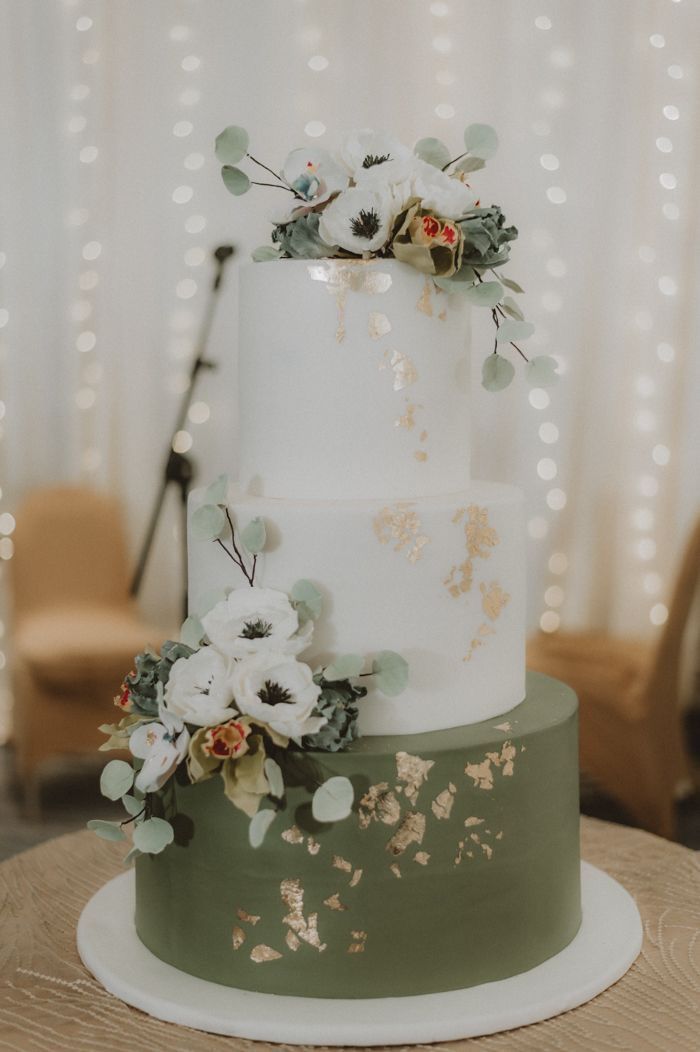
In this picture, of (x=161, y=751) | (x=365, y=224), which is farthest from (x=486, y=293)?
(x=161, y=751)

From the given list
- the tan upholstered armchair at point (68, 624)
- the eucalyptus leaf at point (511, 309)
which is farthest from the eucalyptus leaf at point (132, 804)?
the tan upholstered armchair at point (68, 624)

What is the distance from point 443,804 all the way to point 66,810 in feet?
6.84

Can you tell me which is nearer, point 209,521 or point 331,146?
point 209,521

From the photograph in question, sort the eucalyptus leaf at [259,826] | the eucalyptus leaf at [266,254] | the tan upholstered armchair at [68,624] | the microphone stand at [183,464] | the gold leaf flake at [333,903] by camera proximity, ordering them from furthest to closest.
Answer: the microphone stand at [183,464]
the tan upholstered armchair at [68,624]
the eucalyptus leaf at [266,254]
the gold leaf flake at [333,903]
the eucalyptus leaf at [259,826]

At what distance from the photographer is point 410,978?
3.92 ft

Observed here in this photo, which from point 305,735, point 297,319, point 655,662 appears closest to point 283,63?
point 655,662

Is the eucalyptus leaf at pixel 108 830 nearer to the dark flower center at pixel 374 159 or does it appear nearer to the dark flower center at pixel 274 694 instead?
the dark flower center at pixel 274 694

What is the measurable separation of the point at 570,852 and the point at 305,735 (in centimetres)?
39

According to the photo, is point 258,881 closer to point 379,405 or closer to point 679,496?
point 379,405

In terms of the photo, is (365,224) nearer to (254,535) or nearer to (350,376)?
(350,376)

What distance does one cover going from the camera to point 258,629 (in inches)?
45.4

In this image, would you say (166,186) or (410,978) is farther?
(166,186)

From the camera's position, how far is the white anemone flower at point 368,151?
1278mm

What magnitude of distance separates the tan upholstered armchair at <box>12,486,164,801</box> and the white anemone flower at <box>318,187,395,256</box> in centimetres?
204
